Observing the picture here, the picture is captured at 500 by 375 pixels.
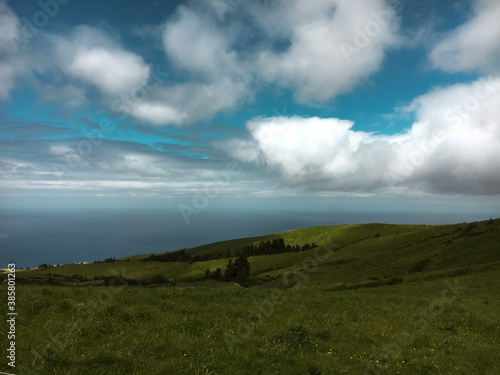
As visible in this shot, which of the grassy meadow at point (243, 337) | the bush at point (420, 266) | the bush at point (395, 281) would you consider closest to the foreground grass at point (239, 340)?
the grassy meadow at point (243, 337)

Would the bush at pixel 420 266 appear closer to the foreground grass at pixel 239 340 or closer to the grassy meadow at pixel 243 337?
the grassy meadow at pixel 243 337

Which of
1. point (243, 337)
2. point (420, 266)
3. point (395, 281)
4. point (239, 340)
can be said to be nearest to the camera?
point (239, 340)

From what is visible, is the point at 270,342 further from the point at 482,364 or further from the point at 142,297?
the point at 142,297

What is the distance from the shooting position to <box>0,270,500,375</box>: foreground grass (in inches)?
258

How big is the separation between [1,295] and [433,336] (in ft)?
65.5

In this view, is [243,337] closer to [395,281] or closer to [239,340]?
[239,340]

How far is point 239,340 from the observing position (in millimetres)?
8633

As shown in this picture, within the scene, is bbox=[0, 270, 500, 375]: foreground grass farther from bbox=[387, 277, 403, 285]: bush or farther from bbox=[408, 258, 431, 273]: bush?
bbox=[408, 258, 431, 273]: bush

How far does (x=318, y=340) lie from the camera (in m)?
9.33

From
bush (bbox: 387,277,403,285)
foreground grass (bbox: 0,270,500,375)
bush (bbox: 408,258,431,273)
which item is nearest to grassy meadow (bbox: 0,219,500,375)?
foreground grass (bbox: 0,270,500,375)

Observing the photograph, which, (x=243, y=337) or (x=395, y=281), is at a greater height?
(x=243, y=337)

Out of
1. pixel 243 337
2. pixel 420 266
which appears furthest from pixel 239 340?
pixel 420 266

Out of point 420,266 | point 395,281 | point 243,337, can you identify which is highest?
point 243,337

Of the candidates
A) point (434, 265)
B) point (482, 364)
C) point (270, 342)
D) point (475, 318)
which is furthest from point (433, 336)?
point (434, 265)
